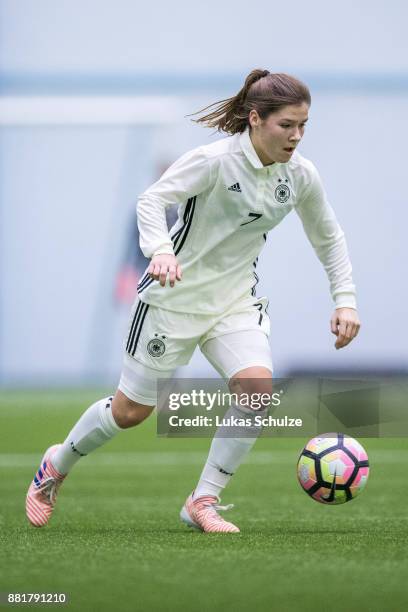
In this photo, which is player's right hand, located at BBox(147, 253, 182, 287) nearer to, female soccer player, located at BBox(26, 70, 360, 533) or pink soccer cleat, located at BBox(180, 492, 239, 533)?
female soccer player, located at BBox(26, 70, 360, 533)

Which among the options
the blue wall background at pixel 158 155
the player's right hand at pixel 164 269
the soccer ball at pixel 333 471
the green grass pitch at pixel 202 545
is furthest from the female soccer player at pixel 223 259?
the blue wall background at pixel 158 155

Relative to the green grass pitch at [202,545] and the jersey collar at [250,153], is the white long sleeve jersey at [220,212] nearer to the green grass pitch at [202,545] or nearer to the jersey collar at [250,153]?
the jersey collar at [250,153]

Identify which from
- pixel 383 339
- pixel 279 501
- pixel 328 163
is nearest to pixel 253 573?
pixel 279 501

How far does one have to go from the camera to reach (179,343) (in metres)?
4.97

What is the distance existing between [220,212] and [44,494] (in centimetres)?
143

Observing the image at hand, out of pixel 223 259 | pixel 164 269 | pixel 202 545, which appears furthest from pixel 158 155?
pixel 202 545

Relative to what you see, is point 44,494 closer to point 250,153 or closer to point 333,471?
point 333,471

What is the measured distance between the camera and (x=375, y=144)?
17.7 meters

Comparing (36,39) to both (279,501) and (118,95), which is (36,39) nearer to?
(118,95)

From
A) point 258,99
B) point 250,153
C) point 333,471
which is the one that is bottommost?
point 333,471

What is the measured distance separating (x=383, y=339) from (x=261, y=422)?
441 inches

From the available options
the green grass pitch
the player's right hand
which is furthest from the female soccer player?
the green grass pitch

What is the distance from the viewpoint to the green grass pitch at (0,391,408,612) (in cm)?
345

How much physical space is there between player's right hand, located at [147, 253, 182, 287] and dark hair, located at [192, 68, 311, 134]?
671 millimetres
